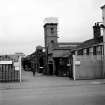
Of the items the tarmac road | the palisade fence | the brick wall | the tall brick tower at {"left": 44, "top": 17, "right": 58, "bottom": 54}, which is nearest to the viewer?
the tarmac road

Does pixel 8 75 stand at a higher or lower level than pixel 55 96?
higher

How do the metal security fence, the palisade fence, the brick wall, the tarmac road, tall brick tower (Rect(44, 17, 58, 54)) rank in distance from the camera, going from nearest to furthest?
the tarmac road, the brick wall, the palisade fence, the metal security fence, tall brick tower (Rect(44, 17, 58, 54))

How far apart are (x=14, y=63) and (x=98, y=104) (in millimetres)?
28756

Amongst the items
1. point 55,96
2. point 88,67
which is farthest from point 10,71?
point 55,96

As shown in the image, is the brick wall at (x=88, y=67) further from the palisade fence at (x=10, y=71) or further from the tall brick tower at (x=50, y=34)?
the tall brick tower at (x=50, y=34)

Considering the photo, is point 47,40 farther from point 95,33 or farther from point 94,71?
point 94,71

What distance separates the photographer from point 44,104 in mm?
14312

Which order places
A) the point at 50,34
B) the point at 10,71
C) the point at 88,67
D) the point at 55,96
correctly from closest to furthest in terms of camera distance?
1. the point at 55,96
2. the point at 88,67
3. the point at 10,71
4. the point at 50,34

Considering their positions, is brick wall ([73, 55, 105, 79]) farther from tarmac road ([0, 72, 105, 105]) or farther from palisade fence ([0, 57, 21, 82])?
tarmac road ([0, 72, 105, 105])

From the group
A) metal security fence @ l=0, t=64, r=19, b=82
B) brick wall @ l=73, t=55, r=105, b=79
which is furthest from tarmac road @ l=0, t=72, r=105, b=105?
metal security fence @ l=0, t=64, r=19, b=82

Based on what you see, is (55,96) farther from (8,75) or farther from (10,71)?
(8,75)

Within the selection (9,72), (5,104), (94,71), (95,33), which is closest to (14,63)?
(9,72)

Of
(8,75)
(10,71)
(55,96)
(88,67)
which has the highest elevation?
(88,67)

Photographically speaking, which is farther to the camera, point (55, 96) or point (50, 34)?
point (50, 34)
